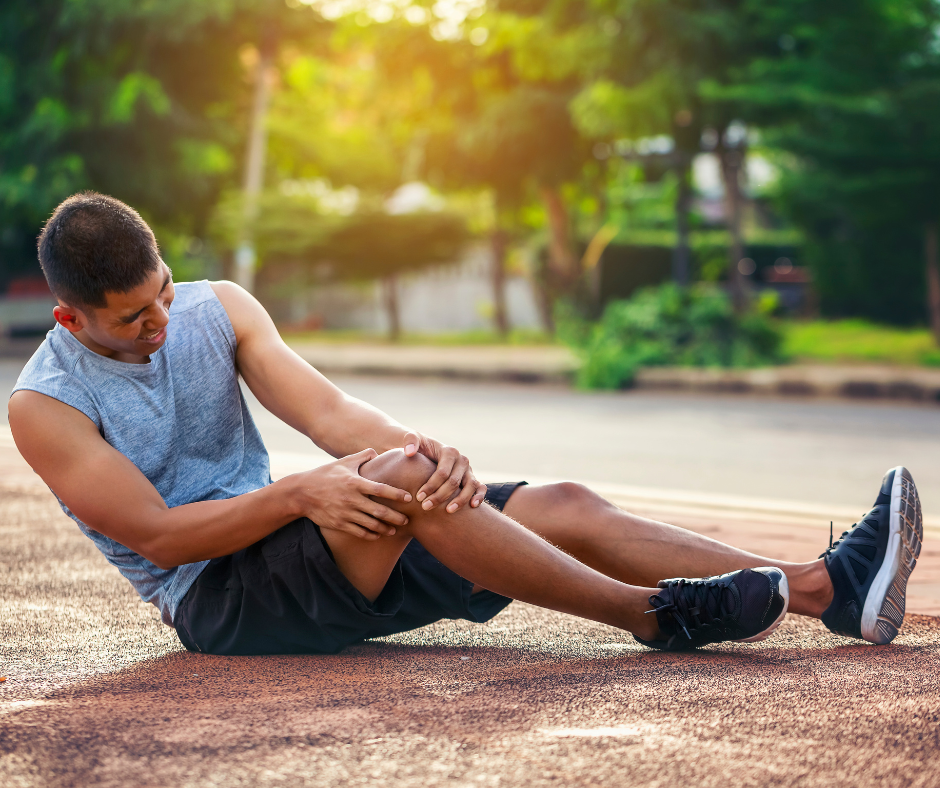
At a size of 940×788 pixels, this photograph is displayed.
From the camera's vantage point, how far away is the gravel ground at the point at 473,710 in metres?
1.86

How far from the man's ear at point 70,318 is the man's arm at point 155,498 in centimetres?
16

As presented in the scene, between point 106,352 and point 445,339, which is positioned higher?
point 106,352

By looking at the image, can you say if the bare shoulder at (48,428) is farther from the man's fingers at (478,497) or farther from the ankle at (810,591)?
the ankle at (810,591)

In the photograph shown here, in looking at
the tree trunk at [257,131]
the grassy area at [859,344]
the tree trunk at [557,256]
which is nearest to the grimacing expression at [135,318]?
the grassy area at [859,344]

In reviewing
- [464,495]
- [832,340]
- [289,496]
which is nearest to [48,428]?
[289,496]

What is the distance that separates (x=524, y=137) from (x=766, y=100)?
5.15 meters

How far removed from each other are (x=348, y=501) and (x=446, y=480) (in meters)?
0.21

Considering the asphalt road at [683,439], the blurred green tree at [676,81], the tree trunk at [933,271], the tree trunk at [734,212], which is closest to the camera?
the asphalt road at [683,439]

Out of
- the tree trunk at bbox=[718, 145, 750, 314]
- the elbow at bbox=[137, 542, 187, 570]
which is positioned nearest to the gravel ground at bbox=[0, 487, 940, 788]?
the elbow at bbox=[137, 542, 187, 570]

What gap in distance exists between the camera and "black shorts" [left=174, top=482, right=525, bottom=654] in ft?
7.80

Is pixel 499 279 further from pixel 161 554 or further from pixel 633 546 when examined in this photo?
pixel 161 554

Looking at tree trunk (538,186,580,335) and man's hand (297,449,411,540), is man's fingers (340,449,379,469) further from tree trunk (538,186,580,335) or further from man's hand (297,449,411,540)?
tree trunk (538,186,580,335)

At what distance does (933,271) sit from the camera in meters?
11.7

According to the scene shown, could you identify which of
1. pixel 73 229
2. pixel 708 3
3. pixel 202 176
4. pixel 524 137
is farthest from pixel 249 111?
pixel 73 229
